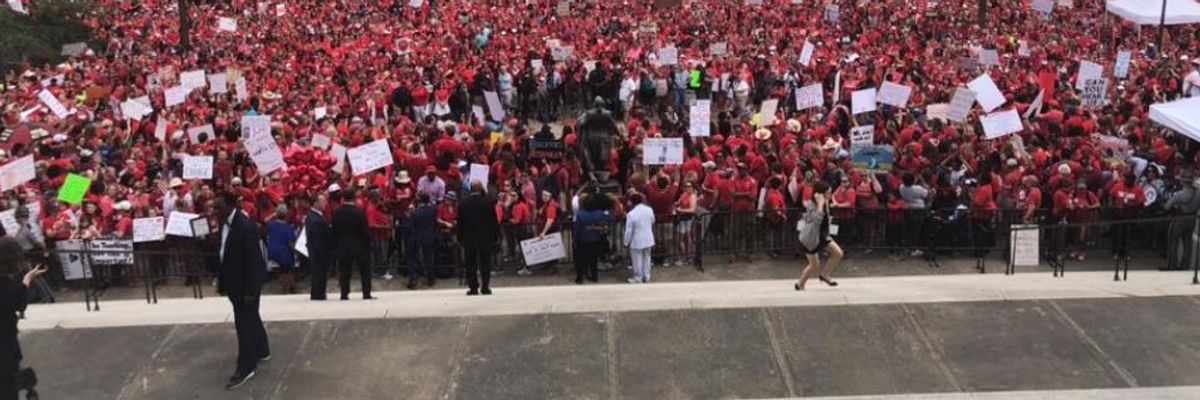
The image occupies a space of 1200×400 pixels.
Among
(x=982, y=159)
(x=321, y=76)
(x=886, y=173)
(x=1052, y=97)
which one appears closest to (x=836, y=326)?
(x=886, y=173)

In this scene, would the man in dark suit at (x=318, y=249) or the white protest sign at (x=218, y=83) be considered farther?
the white protest sign at (x=218, y=83)

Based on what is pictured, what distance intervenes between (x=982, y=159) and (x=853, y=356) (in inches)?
291

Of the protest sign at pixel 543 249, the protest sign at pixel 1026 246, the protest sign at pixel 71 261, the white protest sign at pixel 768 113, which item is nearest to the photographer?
the protest sign at pixel 1026 246

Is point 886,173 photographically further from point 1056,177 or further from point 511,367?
point 511,367

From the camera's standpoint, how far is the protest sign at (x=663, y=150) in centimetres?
1483

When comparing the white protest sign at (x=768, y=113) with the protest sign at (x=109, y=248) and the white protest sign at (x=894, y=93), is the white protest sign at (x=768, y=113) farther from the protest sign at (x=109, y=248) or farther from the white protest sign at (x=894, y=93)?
the protest sign at (x=109, y=248)

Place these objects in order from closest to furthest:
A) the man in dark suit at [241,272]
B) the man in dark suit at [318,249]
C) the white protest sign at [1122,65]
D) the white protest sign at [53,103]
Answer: the man in dark suit at [241,272] < the man in dark suit at [318,249] < the white protest sign at [53,103] < the white protest sign at [1122,65]

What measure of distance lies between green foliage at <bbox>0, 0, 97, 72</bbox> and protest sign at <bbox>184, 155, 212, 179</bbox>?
16.4 meters

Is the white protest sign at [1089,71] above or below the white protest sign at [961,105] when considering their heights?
above

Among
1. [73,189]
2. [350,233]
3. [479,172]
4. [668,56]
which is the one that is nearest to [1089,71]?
[668,56]

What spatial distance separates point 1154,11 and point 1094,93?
962cm

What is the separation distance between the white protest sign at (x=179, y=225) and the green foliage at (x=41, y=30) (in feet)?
58.5

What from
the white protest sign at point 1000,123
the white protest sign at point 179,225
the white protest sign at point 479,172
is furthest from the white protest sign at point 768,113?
the white protest sign at point 179,225

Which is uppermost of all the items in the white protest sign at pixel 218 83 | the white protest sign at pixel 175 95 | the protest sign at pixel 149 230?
the white protest sign at pixel 218 83
